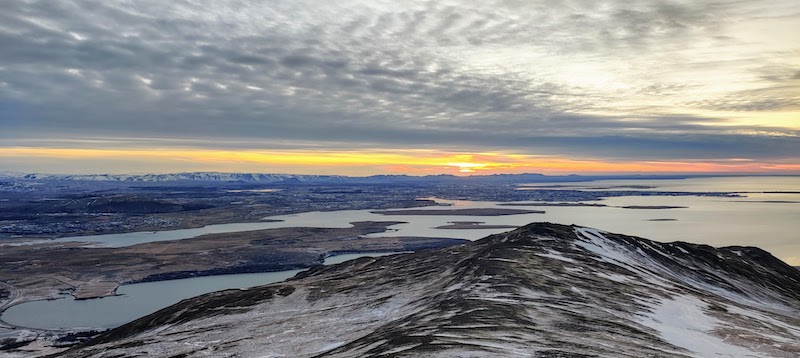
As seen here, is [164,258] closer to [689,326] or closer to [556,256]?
[556,256]

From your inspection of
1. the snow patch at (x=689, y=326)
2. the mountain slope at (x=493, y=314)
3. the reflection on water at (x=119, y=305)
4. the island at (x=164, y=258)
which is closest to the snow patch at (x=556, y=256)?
the mountain slope at (x=493, y=314)

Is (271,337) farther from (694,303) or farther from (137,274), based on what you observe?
(137,274)

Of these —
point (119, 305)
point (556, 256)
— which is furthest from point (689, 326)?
point (119, 305)

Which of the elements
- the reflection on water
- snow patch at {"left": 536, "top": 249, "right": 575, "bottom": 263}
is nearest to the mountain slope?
snow patch at {"left": 536, "top": 249, "right": 575, "bottom": 263}

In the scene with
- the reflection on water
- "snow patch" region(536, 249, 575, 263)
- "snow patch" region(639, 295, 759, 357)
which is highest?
"snow patch" region(536, 249, 575, 263)

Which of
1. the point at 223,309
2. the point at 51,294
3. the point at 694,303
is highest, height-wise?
the point at 694,303

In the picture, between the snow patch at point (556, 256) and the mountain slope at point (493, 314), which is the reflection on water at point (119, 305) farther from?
the snow patch at point (556, 256)

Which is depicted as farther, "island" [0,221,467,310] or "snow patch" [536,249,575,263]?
"island" [0,221,467,310]

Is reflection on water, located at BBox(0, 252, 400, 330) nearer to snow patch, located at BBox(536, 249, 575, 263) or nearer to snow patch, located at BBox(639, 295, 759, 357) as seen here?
snow patch, located at BBox(536, 249, 575, 263)

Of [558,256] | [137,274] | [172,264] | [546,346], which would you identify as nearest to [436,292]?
[546,346]
